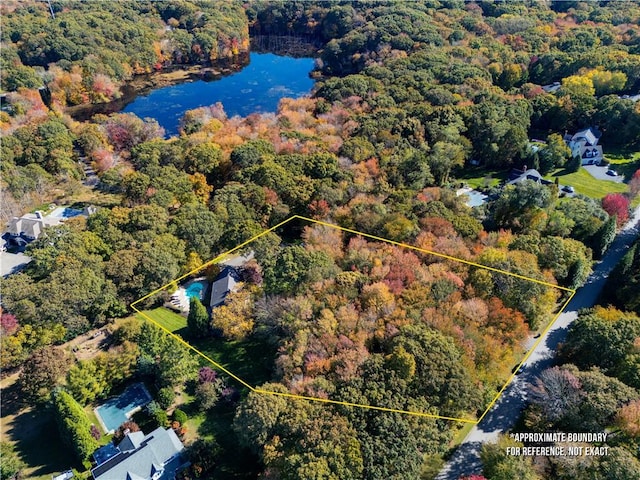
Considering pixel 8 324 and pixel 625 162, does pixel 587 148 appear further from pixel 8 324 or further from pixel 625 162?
pixel 8 324

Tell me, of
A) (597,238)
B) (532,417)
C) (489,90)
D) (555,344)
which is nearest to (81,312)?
(532,417)

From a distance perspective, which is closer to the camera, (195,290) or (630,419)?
(630,419)

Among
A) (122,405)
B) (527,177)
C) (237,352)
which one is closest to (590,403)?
(237,352)

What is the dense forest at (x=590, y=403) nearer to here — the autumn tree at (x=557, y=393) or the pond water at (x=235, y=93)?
the autumn tree at (x=557, y=393)

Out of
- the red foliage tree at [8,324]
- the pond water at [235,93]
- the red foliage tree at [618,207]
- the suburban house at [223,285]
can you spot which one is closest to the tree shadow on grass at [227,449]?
the suburban house at [223,285]

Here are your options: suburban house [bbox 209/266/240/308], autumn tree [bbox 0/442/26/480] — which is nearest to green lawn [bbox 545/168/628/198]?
suburban house [bbox 209/266/240/308]

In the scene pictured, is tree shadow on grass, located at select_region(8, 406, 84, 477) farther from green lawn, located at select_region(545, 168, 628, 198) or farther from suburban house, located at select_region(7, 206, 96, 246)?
green lawn, located at select_region(545, 168, 628, 198)
